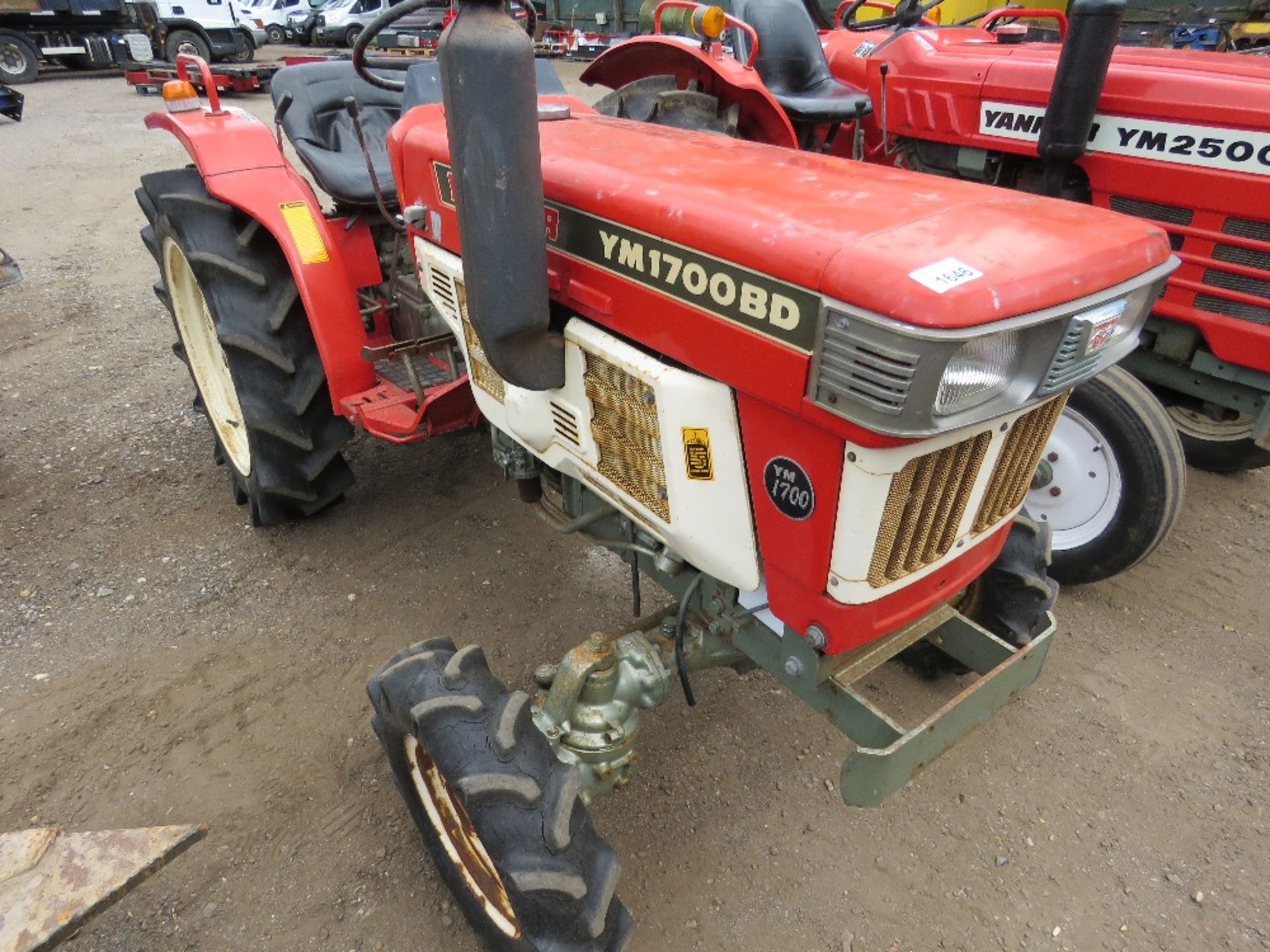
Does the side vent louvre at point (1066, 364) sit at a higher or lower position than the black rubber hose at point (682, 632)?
higher

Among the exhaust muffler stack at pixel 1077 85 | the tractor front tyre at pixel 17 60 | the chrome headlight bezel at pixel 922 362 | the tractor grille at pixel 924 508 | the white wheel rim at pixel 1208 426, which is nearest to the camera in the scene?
the chrome headlight bezel at pixel 922 362

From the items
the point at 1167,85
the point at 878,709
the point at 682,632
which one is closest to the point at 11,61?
the point at 1167,85

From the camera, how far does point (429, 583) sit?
2.65m

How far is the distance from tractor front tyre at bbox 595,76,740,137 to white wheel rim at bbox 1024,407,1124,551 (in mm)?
1427

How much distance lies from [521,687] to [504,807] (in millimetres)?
894

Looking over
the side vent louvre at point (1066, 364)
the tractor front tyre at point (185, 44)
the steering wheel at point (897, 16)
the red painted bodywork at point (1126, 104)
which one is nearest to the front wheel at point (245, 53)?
the tractor front tyre at point (185, 44)

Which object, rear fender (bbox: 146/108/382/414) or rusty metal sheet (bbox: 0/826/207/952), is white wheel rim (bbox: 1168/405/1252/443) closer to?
rear fender (bbox: 146/108/382/414)

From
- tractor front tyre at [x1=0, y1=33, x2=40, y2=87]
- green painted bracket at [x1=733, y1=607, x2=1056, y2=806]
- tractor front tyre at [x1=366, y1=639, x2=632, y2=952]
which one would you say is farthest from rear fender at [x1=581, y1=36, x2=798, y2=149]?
tractor front tyre at [x1=0, y1=33, x2=40, y2=87]

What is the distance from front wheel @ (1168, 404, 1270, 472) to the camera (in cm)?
294

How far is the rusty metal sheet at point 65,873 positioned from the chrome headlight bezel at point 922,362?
4.43 ft

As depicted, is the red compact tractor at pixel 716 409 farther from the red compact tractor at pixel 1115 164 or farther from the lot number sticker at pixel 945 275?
the red compact tractor at pixel 1115 164

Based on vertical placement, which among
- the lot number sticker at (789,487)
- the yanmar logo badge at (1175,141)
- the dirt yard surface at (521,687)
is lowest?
the dirt yard surface at (521,687)

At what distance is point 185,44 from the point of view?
44.9ft

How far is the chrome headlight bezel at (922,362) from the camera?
98 cm
